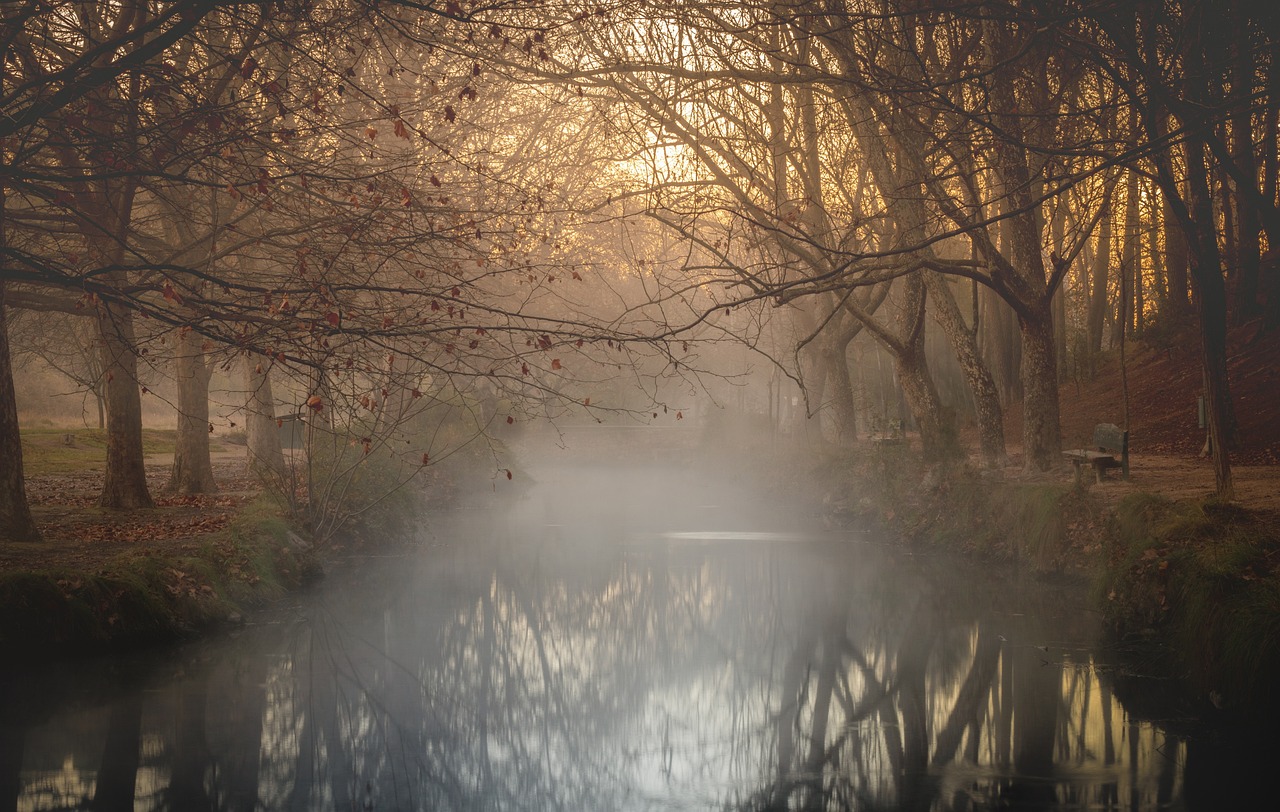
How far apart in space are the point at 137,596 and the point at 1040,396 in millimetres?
11888

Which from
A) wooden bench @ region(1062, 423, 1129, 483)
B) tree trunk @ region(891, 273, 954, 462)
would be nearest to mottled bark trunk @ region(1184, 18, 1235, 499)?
wooden bench @ region(1062, 423, 1129, 483)

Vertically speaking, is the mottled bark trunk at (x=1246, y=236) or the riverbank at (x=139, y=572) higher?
the mottled bark trunk at (x=1246, y=236)

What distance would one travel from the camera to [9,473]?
12820 millimetres

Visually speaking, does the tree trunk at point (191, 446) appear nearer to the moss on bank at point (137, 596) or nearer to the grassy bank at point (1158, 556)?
the moss on bank at point (137, 596)

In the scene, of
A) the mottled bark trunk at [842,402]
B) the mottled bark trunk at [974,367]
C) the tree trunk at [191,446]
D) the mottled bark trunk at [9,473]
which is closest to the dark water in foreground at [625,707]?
the mottled bark trunk at [9,473]

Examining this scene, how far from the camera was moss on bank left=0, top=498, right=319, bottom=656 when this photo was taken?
10180 millimetres

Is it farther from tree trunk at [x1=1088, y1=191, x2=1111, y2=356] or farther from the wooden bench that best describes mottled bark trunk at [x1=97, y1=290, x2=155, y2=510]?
tree trunk at [x1=1088, y1=191, x2=1111, y2=356]

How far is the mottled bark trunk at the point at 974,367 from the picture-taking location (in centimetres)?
1769

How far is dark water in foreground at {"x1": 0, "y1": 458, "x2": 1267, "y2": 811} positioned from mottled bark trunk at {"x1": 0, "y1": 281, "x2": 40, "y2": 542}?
2894mm

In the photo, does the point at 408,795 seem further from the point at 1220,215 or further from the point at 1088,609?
the point at 1220,215

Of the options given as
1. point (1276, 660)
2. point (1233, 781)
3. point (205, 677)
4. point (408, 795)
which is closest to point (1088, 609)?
point (1276, 660)

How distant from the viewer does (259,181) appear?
8562 mm

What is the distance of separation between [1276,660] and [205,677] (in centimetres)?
845

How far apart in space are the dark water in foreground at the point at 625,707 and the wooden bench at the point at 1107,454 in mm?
2117
